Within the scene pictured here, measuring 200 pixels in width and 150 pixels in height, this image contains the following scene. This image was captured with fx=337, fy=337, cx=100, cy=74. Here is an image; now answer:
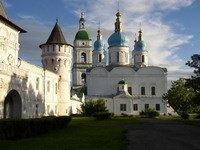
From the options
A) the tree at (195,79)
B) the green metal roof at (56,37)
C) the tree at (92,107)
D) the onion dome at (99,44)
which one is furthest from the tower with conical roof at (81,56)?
the tree at (195,79)

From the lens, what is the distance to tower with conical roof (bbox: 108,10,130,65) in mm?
65625

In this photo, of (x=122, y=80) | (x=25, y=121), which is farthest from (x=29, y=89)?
(x=122, y=80)

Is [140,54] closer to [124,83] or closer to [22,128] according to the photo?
[124,83]

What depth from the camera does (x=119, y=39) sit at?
217 ft

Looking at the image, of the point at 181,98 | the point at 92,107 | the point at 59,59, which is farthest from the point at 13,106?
the point at 181,98

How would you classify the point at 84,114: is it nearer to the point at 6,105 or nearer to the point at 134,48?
the point at 6,105

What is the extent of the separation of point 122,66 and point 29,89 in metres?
33.9

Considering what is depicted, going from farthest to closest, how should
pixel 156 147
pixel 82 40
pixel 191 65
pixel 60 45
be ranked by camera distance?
1. pixel 82 40
2. pixel 60 45
3. pixel 191 65
4. pixel 156 147

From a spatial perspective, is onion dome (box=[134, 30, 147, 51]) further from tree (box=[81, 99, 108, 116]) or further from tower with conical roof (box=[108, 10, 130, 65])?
tree (box=[81, 99, 108, 116])

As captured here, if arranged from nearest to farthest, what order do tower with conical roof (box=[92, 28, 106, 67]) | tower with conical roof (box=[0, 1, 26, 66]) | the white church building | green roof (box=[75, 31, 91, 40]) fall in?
tower with conical roof (box=[0, 1, 26, 66]), the white church building, tower with conical roof (box=[92, 28, 106, 67]), green roof (box=[75, 31, 91, 40])

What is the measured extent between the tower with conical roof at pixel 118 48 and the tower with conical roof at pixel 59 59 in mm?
24652

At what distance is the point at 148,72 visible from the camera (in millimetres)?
63000

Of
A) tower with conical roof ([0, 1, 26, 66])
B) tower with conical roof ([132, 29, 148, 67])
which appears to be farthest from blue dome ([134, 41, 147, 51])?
tower with conical roof ([0, 1, 26, 66])

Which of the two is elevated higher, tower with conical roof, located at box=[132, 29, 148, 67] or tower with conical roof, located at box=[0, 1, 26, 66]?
tower with conical roof, located at box=[132, 29, 148, 67]
